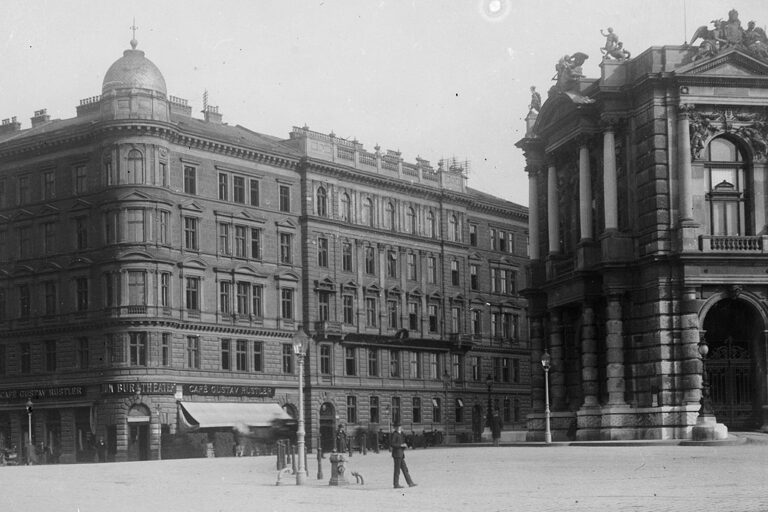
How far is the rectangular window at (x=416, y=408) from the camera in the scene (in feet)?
321

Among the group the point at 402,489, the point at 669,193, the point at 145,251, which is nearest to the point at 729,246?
the point at 669,193

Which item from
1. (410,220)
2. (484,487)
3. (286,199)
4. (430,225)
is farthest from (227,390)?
(484,487)

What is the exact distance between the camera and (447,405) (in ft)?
331

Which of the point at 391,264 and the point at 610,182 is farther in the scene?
the point at 391,264

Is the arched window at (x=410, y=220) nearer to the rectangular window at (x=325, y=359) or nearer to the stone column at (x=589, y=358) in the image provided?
the rectangular window at (x=325, y=359)

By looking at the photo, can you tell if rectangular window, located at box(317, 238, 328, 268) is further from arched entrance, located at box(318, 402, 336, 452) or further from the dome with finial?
the dome with finial

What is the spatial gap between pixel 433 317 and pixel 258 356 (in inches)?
774

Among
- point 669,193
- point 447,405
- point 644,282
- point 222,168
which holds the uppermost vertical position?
point 222,168

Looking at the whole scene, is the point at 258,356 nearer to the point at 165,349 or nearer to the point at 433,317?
the point at 165,349

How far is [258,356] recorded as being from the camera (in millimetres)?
86500

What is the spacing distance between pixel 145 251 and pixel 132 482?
130 feet

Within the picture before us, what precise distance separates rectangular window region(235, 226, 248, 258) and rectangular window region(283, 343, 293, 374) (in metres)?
6.95

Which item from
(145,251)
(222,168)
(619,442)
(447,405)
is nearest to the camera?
(619,442)

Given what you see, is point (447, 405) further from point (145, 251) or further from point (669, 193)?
point (669, 193)
